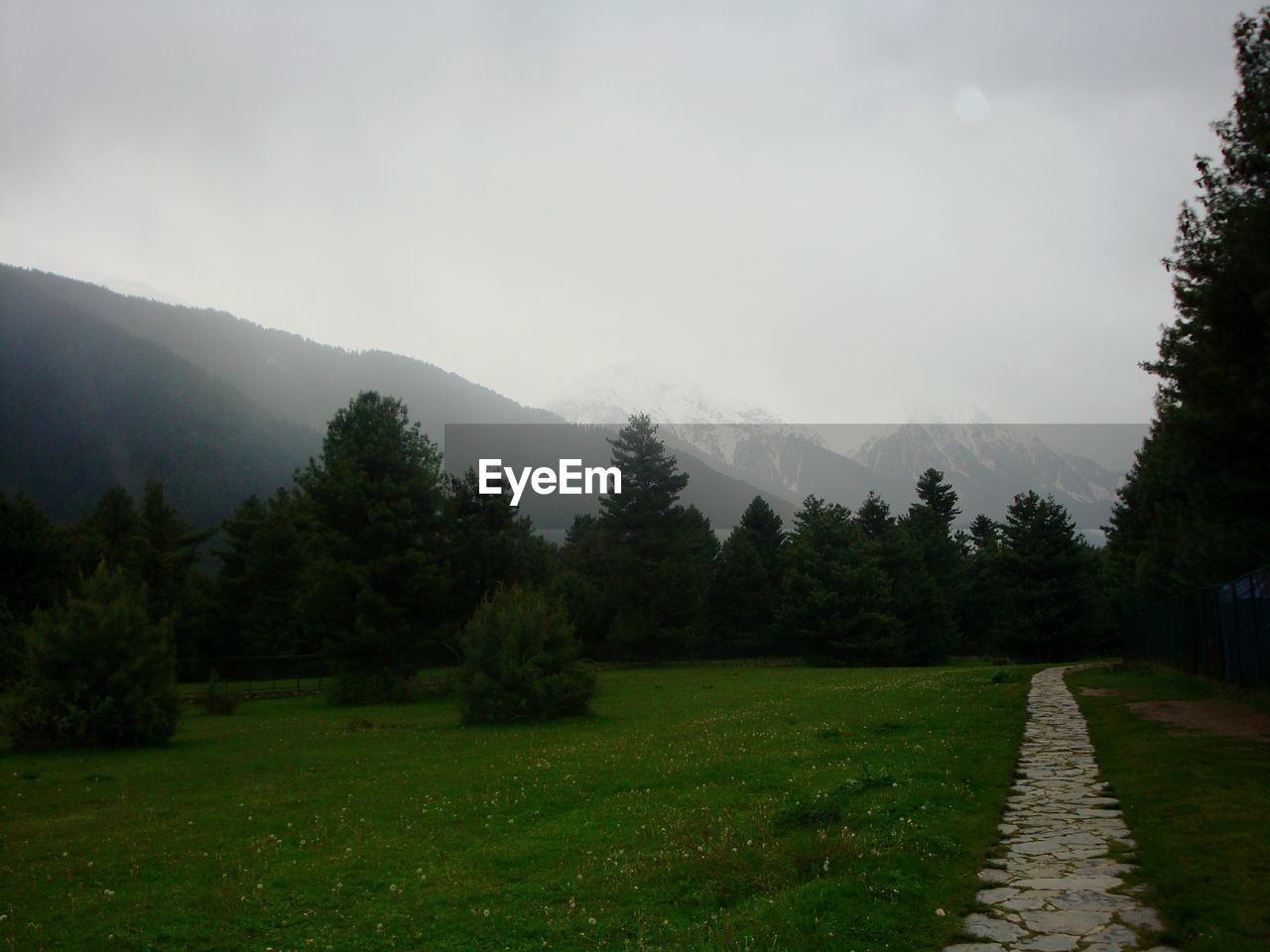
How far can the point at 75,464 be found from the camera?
152625mm

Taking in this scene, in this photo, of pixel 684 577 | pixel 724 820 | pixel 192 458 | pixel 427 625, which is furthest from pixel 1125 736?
pixel 192 458

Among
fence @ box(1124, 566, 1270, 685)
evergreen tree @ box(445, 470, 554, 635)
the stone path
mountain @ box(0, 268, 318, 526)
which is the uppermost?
mountain @ box(0, 268, 318, 526)

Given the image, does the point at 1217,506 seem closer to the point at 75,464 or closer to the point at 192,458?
the point at 192,458

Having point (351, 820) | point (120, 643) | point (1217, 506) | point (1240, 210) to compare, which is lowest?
point (351, 820)

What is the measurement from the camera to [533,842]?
1052 centimetres

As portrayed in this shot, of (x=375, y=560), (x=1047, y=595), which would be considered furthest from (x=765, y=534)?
(x=375, y=560)

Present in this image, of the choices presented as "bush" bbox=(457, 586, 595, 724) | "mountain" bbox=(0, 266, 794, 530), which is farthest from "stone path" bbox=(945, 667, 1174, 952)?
"mountain" bbox=(0, 266, 794, 530)

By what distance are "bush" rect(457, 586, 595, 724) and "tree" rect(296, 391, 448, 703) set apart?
52.6 feet

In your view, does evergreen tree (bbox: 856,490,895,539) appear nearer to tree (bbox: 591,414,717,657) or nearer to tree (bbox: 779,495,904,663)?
tree (bbox: 779,495,904,663)

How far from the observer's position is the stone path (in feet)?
20.6

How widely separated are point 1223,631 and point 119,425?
585ft

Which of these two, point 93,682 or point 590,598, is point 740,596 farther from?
point 93,682

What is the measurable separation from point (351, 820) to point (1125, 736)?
1362 centimetres

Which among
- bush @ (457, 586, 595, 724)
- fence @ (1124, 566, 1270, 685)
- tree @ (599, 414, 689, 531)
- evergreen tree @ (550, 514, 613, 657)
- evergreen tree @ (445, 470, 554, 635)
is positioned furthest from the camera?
evergreen tree @ (550, 514, 613, 657)
